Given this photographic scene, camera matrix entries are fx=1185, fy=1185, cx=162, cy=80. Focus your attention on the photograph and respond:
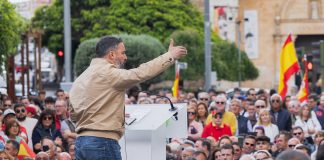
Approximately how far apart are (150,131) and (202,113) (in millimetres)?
10040

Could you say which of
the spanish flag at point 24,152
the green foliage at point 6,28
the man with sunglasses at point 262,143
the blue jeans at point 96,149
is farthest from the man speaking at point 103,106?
the green foliage at point 6,28

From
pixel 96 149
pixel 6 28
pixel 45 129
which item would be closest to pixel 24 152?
pixel 45 129

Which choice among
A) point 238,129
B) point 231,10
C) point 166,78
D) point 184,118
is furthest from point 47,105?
point 231,10

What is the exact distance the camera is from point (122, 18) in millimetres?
52281

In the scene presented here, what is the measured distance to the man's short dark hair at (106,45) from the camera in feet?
32.8

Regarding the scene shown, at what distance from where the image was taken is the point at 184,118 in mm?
11133

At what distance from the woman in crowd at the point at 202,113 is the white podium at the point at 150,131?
30.1ft

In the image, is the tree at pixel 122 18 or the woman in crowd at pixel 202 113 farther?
the tree at pixel 122 18

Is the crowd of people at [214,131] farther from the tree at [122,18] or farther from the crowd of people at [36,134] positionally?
the tree at [122,18]

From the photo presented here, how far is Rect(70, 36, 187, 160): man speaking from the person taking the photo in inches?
391

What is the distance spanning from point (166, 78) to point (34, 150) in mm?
29031

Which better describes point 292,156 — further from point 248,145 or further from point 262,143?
point 248,145

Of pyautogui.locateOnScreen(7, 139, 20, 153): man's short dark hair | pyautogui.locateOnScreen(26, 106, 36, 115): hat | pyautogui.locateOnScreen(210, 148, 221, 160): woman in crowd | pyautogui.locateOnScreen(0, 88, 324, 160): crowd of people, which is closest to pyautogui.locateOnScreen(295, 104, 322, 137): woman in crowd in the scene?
pyautogui.locateOnScreen(0, 88, 324, 160): crowd of people

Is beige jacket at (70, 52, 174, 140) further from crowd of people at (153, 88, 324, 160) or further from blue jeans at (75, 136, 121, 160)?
crowd of people at (153, 88, 324, 160)
